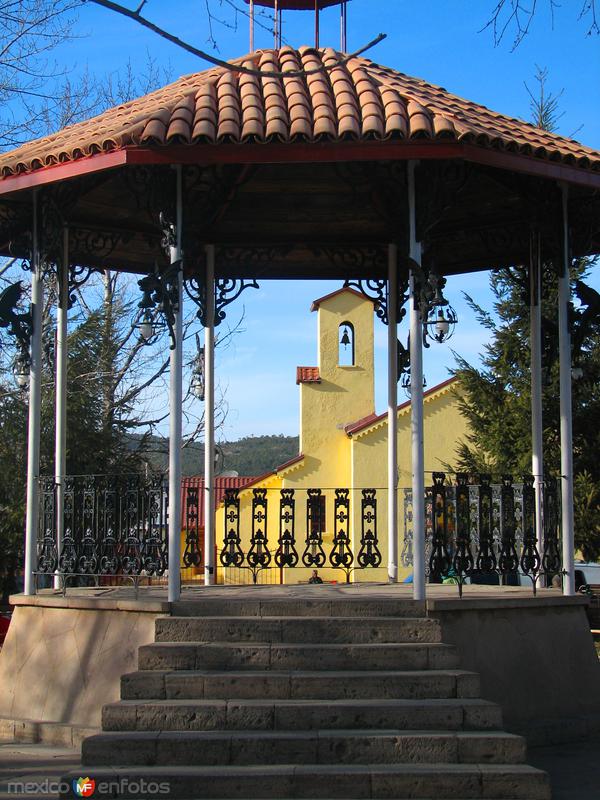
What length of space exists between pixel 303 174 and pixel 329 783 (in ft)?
21.3

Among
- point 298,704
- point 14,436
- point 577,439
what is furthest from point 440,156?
point 14,436

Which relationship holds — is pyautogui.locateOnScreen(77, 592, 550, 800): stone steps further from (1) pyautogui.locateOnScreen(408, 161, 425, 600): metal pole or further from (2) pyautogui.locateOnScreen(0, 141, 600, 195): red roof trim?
(2) pyautogui.locateOnScreen(0, 141, 600, 195): red roof trim

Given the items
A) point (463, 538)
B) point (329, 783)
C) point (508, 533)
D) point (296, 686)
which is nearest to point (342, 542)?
point (463, 538)

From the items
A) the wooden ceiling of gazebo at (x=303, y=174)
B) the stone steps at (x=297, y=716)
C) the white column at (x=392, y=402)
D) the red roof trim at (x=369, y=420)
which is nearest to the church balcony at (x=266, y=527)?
the white column at (x=392, y=402)

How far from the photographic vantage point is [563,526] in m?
9.87

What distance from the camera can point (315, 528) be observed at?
10484 millimetres

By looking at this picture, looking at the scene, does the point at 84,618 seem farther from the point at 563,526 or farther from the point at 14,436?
the point at 14,436

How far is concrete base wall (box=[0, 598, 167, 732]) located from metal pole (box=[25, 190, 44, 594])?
0.47 meters

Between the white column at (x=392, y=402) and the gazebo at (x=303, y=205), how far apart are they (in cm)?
3

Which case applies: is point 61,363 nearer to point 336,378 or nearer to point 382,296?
point 382,296

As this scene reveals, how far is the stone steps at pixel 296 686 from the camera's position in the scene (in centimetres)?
761

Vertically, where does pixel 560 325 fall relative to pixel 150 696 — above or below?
above

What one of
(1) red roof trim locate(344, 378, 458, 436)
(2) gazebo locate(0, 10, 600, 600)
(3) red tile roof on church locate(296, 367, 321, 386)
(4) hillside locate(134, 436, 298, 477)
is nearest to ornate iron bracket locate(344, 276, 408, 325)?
(2) gazebo locate(0, 10, 600, 600)

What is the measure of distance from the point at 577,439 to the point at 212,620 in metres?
12.8
